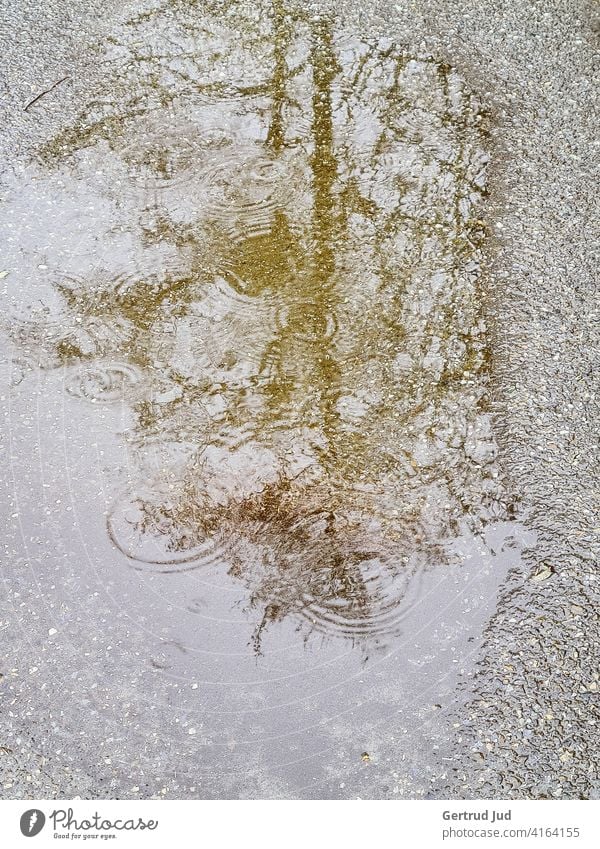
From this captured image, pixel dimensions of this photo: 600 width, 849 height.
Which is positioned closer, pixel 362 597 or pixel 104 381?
pixel 362 597

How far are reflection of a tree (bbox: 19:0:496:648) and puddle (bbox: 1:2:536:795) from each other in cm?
1

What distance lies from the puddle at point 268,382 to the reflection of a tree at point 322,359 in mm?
10

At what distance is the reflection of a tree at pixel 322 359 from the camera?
9.70 ft

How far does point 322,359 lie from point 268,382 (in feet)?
0.84

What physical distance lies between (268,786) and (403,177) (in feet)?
9.94

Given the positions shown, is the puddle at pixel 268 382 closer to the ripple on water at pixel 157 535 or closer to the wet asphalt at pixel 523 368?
the ripple on water at pixel 157 535

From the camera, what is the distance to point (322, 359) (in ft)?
11.5

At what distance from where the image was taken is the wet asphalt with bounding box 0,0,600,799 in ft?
8.21

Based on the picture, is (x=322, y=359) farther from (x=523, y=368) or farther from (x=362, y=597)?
(x=362, y=597)

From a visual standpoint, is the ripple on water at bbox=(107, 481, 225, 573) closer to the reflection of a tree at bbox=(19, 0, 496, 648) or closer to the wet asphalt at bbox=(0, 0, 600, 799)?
the reflection of a tree at bbox=(19, 0, 496, 648)

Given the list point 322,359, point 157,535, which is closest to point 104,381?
point 157,535

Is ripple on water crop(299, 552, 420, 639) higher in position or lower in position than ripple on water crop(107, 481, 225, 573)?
lower

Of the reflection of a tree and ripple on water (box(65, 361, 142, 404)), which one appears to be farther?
ripple on water (box(65, 361, 142, 404))

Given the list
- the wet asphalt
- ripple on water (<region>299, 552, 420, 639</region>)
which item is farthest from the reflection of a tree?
the wet asphalt
